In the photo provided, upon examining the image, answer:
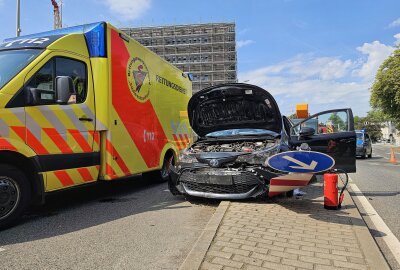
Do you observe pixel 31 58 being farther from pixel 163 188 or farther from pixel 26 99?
pixel 163 188

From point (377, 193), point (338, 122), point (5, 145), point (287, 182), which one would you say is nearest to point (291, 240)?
point (287, 182)

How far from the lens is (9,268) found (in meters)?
3.59

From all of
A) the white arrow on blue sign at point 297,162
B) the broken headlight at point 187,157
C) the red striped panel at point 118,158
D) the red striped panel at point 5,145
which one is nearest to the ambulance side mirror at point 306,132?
the white arrow on blue sign at point 297,162

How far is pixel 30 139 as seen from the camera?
5.05 meters

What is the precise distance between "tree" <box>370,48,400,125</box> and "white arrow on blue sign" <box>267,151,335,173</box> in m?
33.8

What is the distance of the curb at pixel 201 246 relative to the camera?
3.44 metres

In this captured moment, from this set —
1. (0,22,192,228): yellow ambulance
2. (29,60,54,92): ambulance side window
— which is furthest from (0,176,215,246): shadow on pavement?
(29,60,54,92): ambulance side window

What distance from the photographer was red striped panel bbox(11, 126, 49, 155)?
16.0ft

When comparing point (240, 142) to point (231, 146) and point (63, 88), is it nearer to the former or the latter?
point (231, 146)

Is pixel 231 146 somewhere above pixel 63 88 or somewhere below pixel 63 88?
below

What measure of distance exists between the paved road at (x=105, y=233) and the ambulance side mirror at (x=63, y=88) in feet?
5.97

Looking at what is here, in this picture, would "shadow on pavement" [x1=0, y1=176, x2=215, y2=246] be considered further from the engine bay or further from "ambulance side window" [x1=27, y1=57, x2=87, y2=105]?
"ambulance side window" [x1=27, y1=57, x2=87, y2=105]

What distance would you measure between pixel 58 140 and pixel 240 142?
3387 mm

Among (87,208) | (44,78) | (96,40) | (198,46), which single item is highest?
(198,46)
